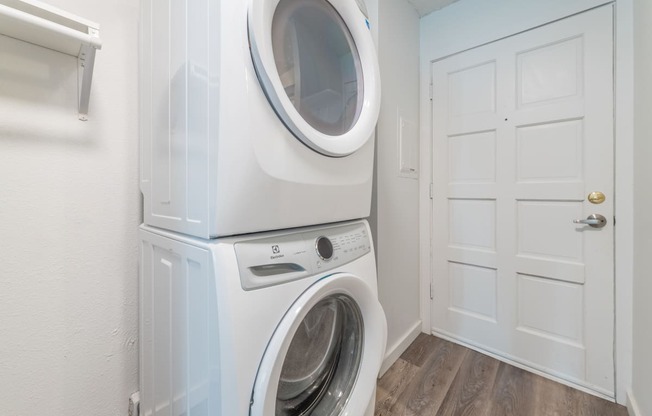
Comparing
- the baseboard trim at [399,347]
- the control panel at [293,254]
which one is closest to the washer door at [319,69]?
the control panel at [293,254]

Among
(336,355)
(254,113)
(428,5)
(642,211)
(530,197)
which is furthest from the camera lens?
(428,5)

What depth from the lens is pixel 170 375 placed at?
0.74 meters

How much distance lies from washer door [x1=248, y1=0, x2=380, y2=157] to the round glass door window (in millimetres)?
514

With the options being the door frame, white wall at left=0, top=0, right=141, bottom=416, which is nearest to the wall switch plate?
white wall at left=0, top=0, right=141, bottom=416

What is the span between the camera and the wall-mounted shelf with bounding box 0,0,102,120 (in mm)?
644

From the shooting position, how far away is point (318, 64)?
81 cm

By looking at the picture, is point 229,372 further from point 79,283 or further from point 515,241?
point 515,241

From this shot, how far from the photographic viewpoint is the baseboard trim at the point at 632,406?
1.14 metres

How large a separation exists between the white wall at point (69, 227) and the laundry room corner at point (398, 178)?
1157mm

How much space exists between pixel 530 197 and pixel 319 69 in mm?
1449

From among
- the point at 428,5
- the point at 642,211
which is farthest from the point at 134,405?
the point at 428,5

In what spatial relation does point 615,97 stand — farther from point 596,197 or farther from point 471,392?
point 471,392

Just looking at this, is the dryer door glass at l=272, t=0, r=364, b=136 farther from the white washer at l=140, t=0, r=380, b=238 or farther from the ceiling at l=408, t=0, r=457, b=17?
the ceiling at l=408, t=0, r=457, b=17

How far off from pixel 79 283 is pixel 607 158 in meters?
2.34
